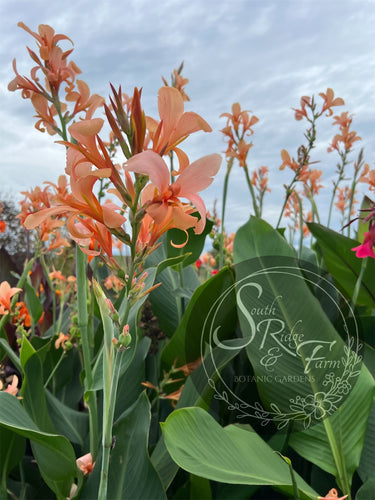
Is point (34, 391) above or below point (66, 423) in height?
above

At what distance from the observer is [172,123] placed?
498mm

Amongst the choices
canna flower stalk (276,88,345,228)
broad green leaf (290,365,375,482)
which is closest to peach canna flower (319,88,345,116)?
canna flower stalk (276,88,345,228)

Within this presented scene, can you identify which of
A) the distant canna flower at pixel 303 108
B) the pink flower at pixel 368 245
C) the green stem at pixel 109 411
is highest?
the distant canna flower at pixel 303 108

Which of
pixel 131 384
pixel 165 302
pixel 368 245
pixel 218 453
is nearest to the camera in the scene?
pixel 218 453

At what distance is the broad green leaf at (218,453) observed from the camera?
0.71 metres

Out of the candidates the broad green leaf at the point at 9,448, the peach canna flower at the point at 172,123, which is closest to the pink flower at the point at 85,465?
the broad green leaf at the point at 9,448

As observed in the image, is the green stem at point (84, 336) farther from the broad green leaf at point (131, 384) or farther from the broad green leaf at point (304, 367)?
the broad green leaf at point (304, 367)

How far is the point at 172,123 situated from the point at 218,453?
0.56 metres

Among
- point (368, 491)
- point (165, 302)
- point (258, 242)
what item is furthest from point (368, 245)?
point (165, 302)

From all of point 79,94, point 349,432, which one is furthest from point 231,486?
point 79,94

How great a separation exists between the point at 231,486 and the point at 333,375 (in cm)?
32

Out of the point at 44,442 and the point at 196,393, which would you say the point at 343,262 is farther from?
the point at 44,442

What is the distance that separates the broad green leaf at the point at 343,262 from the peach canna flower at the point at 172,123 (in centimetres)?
90

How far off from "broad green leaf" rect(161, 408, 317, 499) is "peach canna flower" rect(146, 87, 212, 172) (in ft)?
1.45
